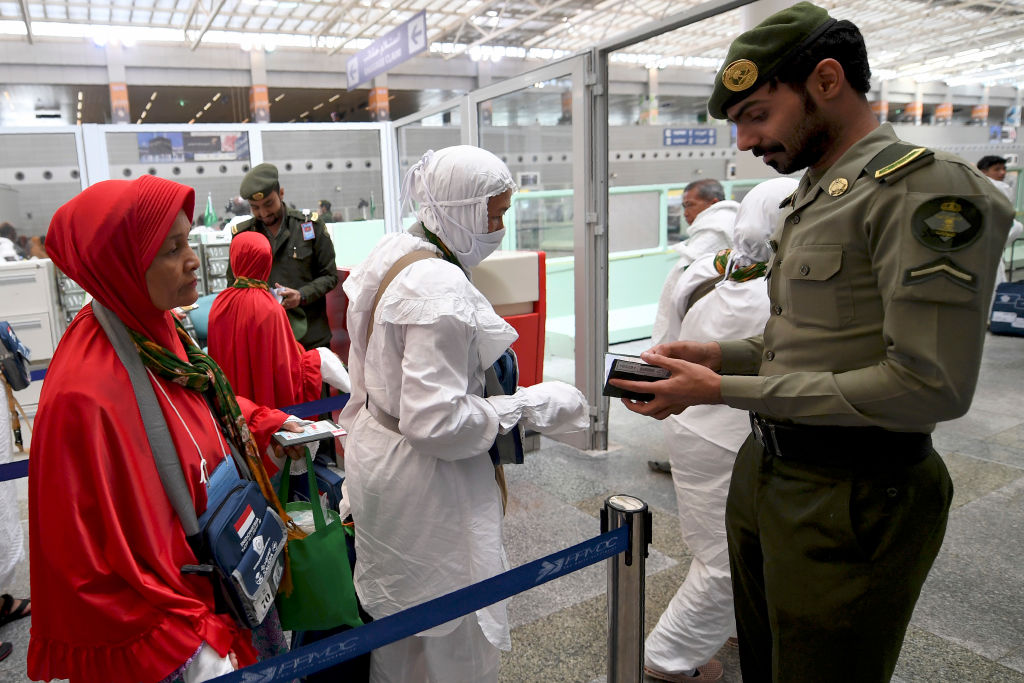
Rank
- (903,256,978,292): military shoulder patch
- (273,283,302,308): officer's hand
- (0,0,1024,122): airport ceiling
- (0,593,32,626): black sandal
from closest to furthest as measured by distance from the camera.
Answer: (903,256,978,292): military shoulder patch, (0,593,32,626): black sandal, (273,283,302,308): officer's hand, (0,0,1024,122): airport ceiling

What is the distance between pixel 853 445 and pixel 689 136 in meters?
10.3

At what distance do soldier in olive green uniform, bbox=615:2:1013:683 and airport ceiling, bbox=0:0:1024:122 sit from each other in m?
13.1

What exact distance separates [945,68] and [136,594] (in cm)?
2893

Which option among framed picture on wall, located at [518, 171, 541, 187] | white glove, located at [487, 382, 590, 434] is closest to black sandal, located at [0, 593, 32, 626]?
white glove, located at [487, 382, 590, 434]

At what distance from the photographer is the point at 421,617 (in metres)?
1.42

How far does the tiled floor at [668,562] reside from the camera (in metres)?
2.49

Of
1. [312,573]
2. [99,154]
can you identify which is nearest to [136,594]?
[312,573]

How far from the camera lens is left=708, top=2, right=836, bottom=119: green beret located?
A: 49.7 inches

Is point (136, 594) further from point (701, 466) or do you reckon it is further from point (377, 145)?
point (377, 145)

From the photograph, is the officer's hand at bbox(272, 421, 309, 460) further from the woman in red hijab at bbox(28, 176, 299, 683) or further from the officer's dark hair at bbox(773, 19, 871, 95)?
the officer's dark hair at bbox(773, 19, 871, 95)

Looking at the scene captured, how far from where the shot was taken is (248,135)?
746cm

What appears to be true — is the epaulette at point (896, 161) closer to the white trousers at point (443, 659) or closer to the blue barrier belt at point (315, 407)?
the white trousers at point (443, 659)

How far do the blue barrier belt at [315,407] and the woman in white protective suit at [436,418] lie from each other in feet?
3.26

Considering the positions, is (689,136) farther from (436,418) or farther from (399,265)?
(436,418)
